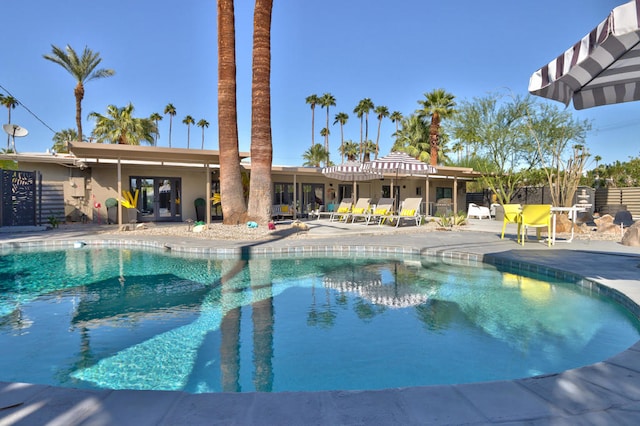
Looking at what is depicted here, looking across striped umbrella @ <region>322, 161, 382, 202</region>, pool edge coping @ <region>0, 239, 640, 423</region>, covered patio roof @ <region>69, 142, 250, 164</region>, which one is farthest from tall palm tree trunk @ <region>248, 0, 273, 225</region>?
striped umbrella @ <region>322, 161, 382, 202</region>

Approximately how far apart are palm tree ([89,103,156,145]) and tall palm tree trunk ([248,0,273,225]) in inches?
763

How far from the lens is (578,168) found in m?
12.8

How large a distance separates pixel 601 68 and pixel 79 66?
95.0 feet

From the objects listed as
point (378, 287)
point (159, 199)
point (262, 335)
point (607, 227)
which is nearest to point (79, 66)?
point (159, 199)

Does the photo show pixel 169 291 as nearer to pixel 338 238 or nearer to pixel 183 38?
pixel 338 238

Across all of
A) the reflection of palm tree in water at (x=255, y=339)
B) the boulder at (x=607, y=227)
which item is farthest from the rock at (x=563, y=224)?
the reflection of palm tree in water at (x=255, y=339)

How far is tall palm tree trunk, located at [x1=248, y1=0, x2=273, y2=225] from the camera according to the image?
11.3 meters

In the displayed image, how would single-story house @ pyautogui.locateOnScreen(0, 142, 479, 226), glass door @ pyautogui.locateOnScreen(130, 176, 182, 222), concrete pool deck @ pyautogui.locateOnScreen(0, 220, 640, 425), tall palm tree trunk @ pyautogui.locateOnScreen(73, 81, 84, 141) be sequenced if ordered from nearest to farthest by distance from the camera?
concrete pool deck @ pyautogui.locateOnScreen(0, 220, 640, 425) → single-story house @ pyautogui.locateOnScreen(0, 142, 479, 226) → glass door @ pyautogui.locateOnScreen(130, 176, 182, 222) → tall palm tree trunk @ pyautogui.locateOnScreen(73, 81, 84, 141)

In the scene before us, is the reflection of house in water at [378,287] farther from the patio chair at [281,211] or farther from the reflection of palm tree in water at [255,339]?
the patio chair at [281,211]

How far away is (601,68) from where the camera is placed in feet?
11.8

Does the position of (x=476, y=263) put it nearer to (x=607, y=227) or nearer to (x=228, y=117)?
(x=607, y=227)

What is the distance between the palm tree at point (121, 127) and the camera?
27.2 m

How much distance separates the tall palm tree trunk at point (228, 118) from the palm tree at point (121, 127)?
18454 mm

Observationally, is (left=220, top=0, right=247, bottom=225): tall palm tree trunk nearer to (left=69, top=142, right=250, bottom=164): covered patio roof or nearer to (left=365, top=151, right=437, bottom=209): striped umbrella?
(left=69, top=142, right=250, bottom=164): covered patio roof
